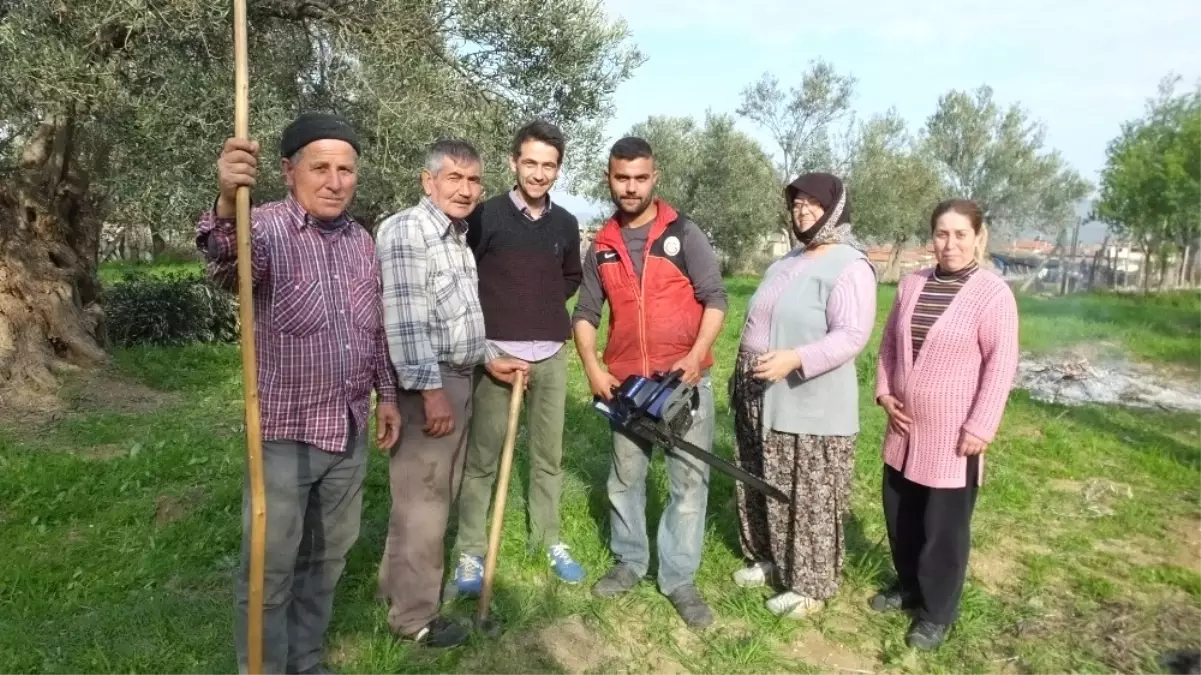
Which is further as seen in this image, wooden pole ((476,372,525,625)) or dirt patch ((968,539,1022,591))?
dirt patch ((968,539,1022,591))

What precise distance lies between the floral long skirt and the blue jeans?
0.23 meters

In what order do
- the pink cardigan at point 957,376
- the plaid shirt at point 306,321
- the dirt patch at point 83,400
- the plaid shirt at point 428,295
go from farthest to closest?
the dirt patch at point 83,400
the pink cardigan at point 957,376
the plaid shirt at point 428,295
the plaid shirt at point 306,321

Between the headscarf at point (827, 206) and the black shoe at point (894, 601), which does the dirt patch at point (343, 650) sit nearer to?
the black shoe at point (894, 601)

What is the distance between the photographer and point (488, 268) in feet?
12.2

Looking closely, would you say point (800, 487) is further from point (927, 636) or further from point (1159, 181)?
point (1159, 181)

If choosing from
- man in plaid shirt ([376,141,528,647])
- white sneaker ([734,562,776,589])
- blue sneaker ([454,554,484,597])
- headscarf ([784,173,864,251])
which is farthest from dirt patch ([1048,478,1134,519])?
man in plaid shirt ([376,141,528,647])

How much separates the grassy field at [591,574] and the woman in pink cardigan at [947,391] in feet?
1.37

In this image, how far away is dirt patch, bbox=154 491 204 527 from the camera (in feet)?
16.0

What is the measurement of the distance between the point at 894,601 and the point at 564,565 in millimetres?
1684

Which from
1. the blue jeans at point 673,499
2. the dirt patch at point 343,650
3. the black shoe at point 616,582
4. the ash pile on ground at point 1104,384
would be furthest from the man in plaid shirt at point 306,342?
the ash pile on ground at point 1104,384

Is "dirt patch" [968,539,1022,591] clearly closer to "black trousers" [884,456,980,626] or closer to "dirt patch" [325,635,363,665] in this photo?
"black trousers" [884,456,980,626]

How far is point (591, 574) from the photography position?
13.8ft

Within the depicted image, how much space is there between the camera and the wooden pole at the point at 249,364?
2.13 metres

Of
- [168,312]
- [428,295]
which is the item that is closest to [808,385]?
[428,295]
